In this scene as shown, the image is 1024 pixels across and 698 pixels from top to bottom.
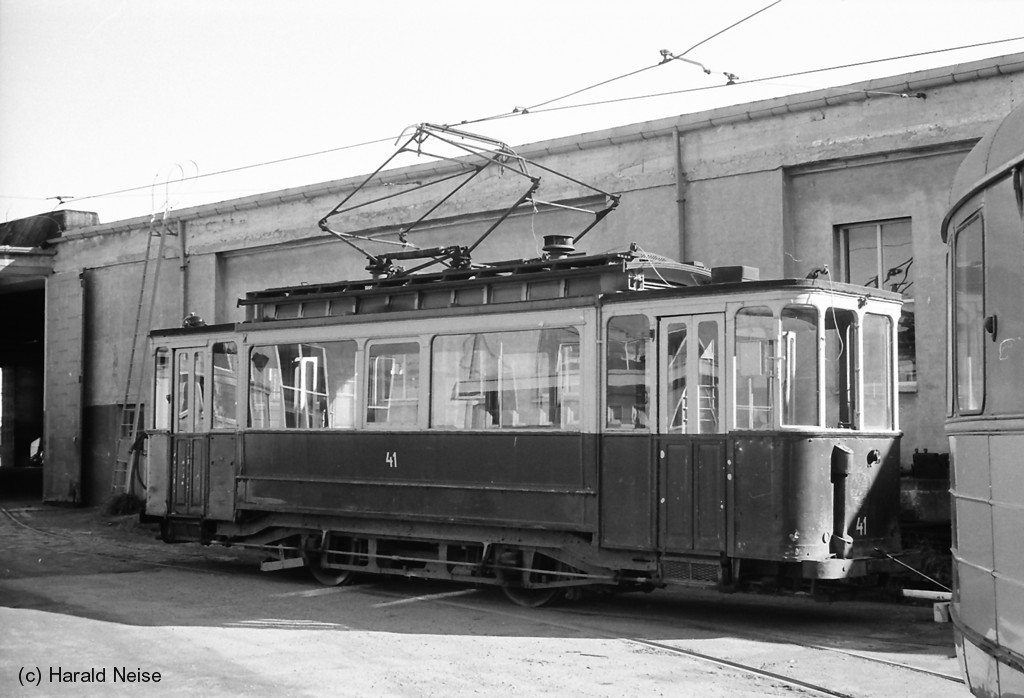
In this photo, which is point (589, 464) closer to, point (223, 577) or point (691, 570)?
point (691, 570)

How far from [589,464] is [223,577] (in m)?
5.10

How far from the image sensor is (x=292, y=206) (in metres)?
21.6

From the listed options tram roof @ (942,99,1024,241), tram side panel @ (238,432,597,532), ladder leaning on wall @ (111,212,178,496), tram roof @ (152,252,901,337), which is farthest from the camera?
ladder leaning on wall @ (111,212,178,496)

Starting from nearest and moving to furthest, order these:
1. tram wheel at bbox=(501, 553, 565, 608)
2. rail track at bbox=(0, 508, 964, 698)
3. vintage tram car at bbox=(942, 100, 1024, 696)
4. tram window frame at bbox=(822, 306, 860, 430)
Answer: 1. vintage tram car at bbox=(942, 100, 1024, 696)
2. rail track at bbox=(0, 508, 964, 698)
3. tram window frame at bbox=(822, 306, 860, 430)
4. tram wheel at bbox=(501, 553, 565, 608)

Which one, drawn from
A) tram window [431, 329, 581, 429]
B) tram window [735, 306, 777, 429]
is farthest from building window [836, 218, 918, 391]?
tram window [431, 329, 581, 429]

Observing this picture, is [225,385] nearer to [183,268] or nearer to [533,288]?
[533,288]

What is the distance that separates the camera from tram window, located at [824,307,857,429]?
10516mm

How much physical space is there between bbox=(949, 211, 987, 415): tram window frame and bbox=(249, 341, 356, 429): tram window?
8.15 metres

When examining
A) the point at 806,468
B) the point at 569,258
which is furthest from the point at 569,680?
the point at 569,258

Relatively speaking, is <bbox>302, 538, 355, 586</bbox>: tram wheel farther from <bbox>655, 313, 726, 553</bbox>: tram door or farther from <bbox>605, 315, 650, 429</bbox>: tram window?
<bbox>655, 313, 726, 553</bbox>: tram door

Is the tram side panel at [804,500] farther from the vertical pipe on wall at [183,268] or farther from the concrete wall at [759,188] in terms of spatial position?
the vertical pipe on wall at [183,268]

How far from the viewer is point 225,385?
1471 centimetres

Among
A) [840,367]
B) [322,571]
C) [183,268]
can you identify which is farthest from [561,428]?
[183,268]

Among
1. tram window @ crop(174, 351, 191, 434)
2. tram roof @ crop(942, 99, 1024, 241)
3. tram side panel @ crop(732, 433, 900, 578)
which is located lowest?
tram side panel @ crop(732, 433, 900, 578)
